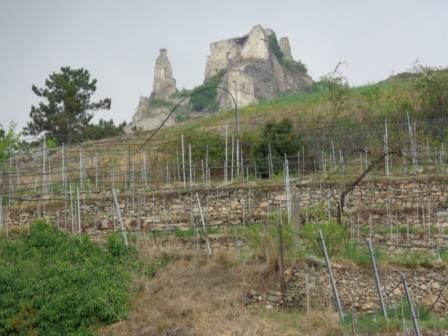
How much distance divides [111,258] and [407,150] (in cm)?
800

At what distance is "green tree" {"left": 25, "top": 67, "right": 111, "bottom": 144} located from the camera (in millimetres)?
27266

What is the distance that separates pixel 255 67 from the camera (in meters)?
46.2

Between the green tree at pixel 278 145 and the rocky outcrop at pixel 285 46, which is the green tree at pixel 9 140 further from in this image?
the rocky outcrop at pixel 285 46

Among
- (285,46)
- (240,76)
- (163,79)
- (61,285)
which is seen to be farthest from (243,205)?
(163,79)

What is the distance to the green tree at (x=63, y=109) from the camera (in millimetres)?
27266

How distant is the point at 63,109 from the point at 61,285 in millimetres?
18608

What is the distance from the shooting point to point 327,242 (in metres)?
10.2

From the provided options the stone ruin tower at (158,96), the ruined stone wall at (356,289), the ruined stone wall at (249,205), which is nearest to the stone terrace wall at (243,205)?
the ruined stone wall at (249,205)

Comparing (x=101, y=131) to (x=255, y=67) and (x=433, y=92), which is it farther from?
(x=255, y=67)

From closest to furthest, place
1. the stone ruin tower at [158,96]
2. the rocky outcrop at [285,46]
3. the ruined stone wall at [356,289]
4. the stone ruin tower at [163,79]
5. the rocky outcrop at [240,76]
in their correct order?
the ruined stone wall at [356,289], the rocky outcrop at [240,76], the stone ruin tower at [158,96], the rocky outcrop at [285,46], the stone ruin tower at [163,79]

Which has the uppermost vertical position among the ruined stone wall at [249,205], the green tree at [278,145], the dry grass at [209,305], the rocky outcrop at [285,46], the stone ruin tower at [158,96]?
the rocky outcrop at [285,46]

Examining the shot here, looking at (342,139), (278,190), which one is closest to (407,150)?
(342,139)

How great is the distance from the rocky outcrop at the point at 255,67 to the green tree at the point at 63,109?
50.1ft

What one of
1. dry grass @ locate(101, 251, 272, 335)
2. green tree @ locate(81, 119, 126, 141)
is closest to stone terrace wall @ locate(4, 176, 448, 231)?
dry grass @ locate(101, 251, 272, 335)
